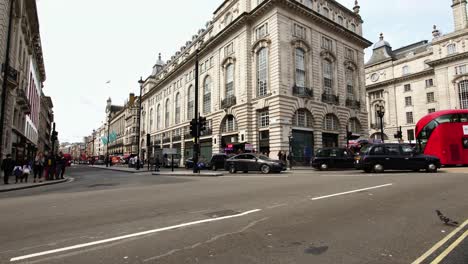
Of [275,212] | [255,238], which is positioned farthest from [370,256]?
[275,212]

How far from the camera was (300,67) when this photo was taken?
32781 millimetres

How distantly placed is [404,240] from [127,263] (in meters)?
3.80

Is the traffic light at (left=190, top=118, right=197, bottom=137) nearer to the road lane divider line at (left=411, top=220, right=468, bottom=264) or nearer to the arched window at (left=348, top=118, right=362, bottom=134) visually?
the road lane divider line at (left=411, top=220, right=468, bottom=264)

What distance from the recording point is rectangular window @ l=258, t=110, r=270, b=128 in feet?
102

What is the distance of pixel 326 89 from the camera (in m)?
35.5

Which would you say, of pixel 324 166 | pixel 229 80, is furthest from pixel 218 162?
pixel 229 80

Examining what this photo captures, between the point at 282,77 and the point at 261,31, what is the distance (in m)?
7.27

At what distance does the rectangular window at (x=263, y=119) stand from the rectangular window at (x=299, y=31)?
1009cm

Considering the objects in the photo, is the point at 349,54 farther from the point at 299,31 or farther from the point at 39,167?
the point at 39,167

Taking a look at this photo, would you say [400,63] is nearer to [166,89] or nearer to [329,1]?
[329,1]

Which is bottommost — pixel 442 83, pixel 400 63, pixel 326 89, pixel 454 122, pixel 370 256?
pixel 370 256

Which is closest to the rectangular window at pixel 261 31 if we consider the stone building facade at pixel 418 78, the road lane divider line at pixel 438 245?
the road lane divider line at pixel 438 245

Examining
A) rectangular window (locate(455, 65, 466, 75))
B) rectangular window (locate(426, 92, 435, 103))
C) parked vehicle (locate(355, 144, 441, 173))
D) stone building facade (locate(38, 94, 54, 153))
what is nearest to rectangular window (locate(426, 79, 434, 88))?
rectangular window (locate(426, 92, 435, 103))

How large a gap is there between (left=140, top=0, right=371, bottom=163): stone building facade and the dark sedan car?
28.6 feet
